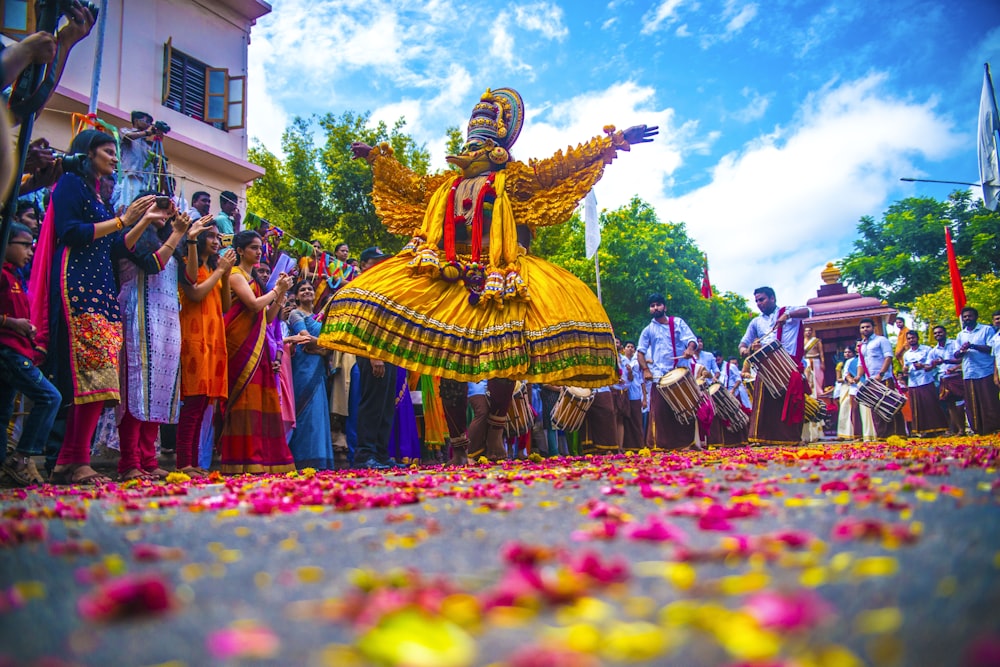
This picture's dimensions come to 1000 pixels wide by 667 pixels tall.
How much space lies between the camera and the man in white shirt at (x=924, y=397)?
1162 centimetres

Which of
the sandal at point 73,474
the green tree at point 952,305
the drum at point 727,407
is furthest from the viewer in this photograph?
the green tree at point 952,305

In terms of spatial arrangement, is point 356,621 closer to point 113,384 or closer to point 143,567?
point 143,567

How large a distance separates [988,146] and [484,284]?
30.5 ft

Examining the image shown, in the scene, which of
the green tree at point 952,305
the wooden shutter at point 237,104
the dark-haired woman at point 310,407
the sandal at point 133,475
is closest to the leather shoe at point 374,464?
the dark-haired woman at point 310,407

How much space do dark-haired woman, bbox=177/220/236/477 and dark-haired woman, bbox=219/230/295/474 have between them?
102 mm

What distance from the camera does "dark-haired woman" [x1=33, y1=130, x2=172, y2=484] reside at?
4223 mm

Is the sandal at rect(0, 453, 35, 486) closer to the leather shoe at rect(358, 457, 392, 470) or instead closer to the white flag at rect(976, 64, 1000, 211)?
the leather shoe at rect(358, 457, 392, 470)

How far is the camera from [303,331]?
268 inches

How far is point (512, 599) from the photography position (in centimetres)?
129

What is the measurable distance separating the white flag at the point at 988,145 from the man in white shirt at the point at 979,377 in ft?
6.88

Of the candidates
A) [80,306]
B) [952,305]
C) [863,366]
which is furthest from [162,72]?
[952,305]

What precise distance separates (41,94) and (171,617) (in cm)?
307

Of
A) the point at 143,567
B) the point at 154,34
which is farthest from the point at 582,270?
the point at 143,567

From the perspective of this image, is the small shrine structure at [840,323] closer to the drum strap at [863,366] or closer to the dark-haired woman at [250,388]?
the drum strap at [863,366]
